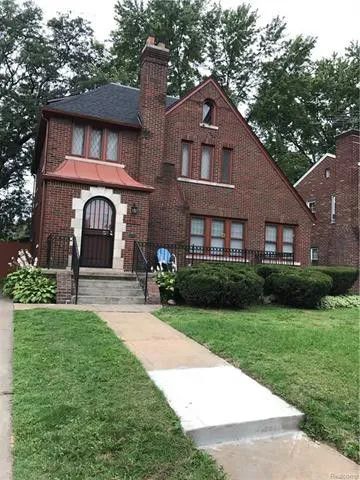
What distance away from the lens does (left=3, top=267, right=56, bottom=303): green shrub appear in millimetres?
11109

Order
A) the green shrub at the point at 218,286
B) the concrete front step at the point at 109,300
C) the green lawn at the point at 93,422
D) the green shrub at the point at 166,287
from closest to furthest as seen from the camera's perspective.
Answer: the green lawn at the point at 93,422 < the green shrub at the point at 218,286 < the concrete front step at the point at 109,300 < the green shrub at the point at 166,287

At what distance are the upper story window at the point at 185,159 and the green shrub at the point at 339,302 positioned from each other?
6908 mm

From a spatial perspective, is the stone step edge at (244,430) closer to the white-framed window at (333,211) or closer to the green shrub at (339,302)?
the green shrub at (339,302)

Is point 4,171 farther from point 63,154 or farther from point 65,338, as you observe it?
point 65,338

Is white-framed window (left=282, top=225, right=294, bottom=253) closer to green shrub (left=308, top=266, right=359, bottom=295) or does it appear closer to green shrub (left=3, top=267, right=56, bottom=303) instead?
green shrub (left=308, top=266, right=359, bottom=295)

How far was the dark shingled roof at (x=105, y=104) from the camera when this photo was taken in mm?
15398

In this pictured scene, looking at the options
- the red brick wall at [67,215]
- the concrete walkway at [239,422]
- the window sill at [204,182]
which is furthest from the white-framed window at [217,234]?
the concrete walkway at [239,422]

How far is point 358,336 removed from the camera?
8.18m

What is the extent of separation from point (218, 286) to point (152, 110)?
8.08 metres

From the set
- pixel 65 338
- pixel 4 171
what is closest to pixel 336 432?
pixel 65 338

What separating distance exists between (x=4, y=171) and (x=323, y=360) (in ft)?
93.7

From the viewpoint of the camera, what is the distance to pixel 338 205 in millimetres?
22141

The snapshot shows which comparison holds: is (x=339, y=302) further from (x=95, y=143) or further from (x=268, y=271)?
(x=95, y=143)

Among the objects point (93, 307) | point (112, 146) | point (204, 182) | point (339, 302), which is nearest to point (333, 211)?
point (204, 182)
